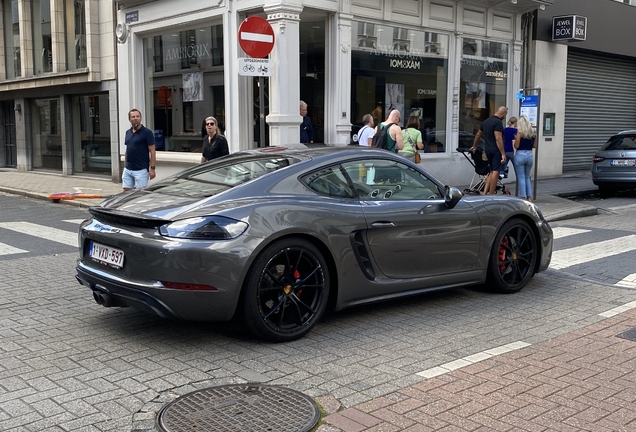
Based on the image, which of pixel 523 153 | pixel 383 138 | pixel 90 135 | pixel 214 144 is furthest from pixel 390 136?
pixel 90 135

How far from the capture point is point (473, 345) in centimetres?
505

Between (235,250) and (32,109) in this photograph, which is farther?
(32,109)

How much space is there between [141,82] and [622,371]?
15.1 meters

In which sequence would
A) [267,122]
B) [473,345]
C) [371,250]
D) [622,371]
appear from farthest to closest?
1. [267,122]
2. [371,250]
3. [473,345]
4. [622,371]

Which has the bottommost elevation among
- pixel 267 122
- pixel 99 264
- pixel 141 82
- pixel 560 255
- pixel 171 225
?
pixel 560 255

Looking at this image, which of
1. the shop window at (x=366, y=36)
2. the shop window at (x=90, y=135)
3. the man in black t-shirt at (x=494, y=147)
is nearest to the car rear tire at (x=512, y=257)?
the man in black t-shirt at (x=494, y=147)

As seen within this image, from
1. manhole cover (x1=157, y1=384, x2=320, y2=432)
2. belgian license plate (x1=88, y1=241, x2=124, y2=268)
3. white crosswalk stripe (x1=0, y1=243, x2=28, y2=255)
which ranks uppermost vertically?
belgian license plate (x1=88, y1=241, x2=124, y2=268)

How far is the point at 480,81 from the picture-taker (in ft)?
57.7

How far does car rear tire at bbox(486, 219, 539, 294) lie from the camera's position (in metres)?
6.47

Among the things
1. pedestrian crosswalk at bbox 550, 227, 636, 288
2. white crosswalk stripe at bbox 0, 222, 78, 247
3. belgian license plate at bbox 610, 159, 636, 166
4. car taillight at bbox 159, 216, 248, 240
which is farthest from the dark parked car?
car taillight at bbox 159, 216, 248, 240

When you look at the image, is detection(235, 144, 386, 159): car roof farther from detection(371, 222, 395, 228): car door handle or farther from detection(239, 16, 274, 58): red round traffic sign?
detection(239, 16, 274, 58): red round traffic sign

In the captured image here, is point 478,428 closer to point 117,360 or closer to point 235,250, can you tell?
point 235,250

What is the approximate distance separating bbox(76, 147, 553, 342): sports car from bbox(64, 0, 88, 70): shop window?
15508mm

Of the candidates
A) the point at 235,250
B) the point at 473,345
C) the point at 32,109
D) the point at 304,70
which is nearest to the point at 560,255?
the point at 473,345
